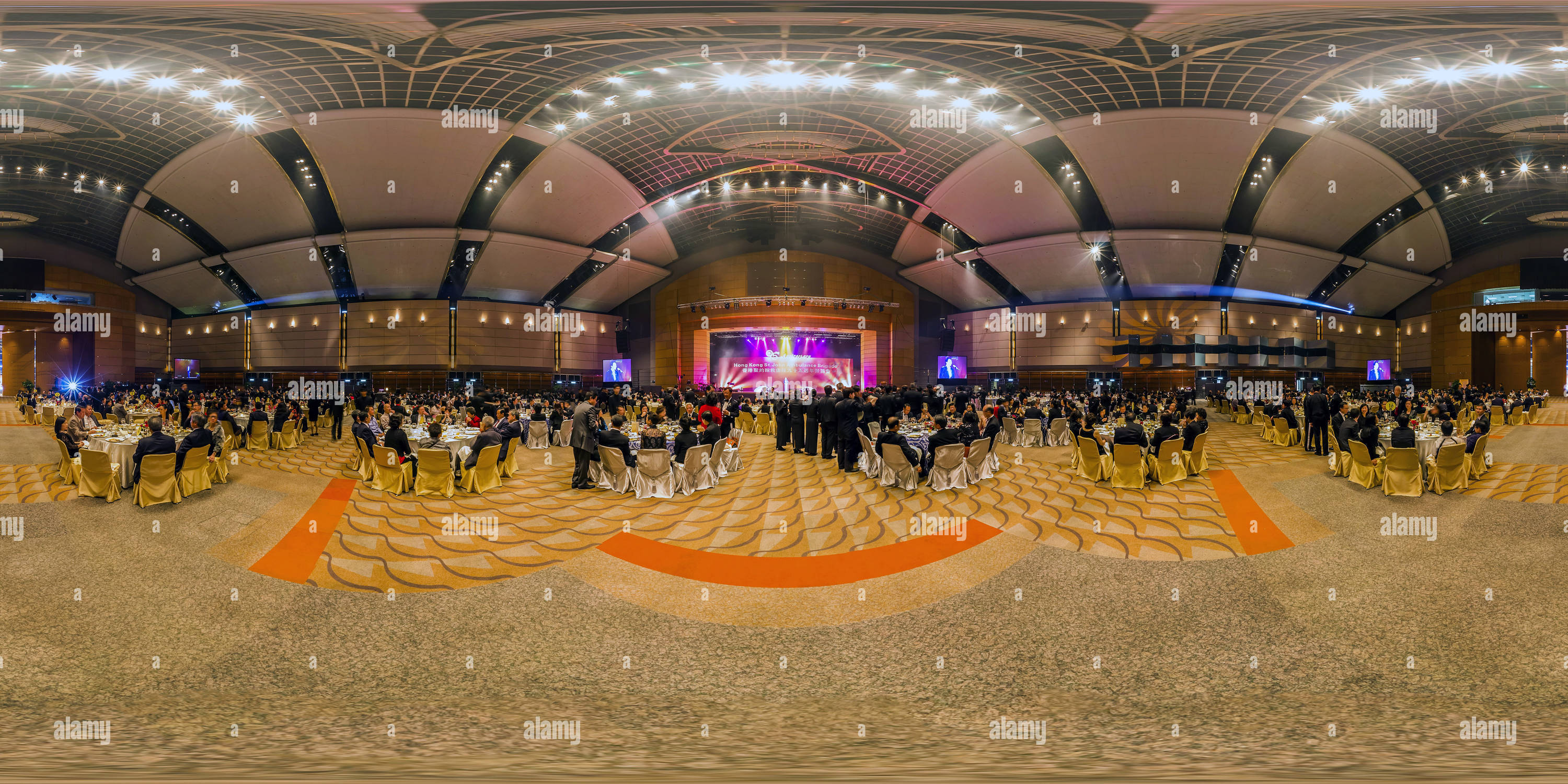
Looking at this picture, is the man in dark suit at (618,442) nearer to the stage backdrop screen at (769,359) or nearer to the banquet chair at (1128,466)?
the banquet chair at (1128,466)

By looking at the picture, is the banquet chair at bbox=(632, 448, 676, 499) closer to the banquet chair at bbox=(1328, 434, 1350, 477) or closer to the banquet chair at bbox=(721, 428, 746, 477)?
the banquet chair at bbox=(721, 428, 746, 477)

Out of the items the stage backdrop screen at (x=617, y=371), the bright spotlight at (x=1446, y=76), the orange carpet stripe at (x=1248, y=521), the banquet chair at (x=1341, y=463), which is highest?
the bright spotlight at (x=1446, y=76)

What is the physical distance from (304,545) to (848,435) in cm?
669

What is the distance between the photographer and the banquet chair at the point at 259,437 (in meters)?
11.4

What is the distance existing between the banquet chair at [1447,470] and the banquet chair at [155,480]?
14.2 metres

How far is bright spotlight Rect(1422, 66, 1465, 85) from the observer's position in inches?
355

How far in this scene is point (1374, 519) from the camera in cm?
594

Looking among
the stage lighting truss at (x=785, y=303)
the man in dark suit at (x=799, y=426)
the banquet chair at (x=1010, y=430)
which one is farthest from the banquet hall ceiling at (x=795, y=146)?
the banquet chair at (x=1010, y=430)

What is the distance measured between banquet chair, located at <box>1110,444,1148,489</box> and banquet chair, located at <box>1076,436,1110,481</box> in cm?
35

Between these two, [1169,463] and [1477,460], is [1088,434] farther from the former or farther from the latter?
[1477,460]

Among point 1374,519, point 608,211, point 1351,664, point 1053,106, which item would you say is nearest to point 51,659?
point 1351,664

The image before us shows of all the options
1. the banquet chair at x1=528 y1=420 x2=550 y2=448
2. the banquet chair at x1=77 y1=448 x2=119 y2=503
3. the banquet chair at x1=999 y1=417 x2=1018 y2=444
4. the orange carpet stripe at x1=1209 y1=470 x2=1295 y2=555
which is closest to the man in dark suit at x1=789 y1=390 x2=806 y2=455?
the banquet chair at x1=999 y1=417 x2=1018 y2=444

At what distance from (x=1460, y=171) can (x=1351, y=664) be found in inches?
969

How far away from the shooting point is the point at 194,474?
7035mm
